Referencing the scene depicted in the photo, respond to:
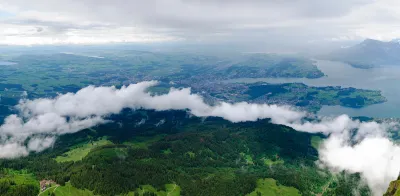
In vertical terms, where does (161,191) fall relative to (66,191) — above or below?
below

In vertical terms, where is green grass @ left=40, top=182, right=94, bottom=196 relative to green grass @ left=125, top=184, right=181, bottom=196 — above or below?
above

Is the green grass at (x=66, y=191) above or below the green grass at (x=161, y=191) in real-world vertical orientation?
above

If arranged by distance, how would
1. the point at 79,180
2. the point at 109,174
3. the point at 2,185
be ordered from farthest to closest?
1. the point at 109,174
2. the point at 79,180
3. the point at 2,185

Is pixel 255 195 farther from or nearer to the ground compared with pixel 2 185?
nearer to the ground

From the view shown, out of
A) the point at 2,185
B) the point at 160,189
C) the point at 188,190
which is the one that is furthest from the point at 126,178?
the point at 2,185

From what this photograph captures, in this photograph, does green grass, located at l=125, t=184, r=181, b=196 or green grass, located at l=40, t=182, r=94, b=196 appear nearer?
green grass, located at l=40, t=182, r=94, b=196

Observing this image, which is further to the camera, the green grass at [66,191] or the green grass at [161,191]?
the green grass at [161,191]

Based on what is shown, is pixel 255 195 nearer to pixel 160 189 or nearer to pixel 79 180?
pixel 160 189

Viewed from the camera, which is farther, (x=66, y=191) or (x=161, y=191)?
(x=161, y=191)
